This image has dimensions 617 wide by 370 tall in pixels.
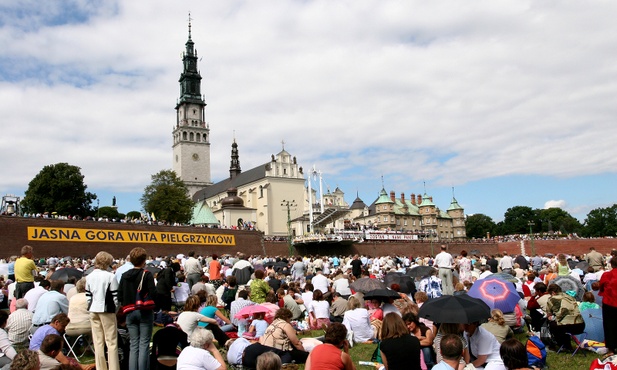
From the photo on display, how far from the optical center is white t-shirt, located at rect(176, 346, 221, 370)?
637 cm

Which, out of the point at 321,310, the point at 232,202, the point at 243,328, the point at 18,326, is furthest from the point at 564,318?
the point at 232,202

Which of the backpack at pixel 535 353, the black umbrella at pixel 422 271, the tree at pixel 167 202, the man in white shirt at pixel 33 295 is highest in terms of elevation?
the tree at pixel 167 202

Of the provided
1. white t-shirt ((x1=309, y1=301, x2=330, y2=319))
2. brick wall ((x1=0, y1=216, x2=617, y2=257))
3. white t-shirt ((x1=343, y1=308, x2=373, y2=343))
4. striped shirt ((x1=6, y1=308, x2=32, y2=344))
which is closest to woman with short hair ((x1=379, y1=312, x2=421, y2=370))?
white t-shirt ((x1=343, y1=308, x2=373, y2=343))

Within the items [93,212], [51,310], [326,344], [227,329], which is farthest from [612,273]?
[93,212]

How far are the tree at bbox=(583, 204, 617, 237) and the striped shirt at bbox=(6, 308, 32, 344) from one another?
120958 mm

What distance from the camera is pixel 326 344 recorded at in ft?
20.8

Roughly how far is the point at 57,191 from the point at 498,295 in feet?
198

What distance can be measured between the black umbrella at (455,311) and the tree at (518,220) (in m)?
126

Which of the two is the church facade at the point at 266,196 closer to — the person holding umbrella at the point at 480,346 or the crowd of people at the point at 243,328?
the crowd of people at the point at 243,328

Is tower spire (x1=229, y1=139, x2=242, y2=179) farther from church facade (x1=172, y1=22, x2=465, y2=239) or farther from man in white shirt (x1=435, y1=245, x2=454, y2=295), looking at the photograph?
man in white shirt (x1=435, y1=245, x2=454, y2=295)

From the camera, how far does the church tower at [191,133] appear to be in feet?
342

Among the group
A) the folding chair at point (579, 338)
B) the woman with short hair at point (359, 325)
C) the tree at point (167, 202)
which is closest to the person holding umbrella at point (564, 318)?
the folding chair at point (579, 338)

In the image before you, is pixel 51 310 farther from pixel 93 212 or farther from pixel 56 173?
pixel 93 212

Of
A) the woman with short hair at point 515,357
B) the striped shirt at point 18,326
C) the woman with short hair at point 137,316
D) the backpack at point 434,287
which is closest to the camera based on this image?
the woman with short hair at point 515,357
